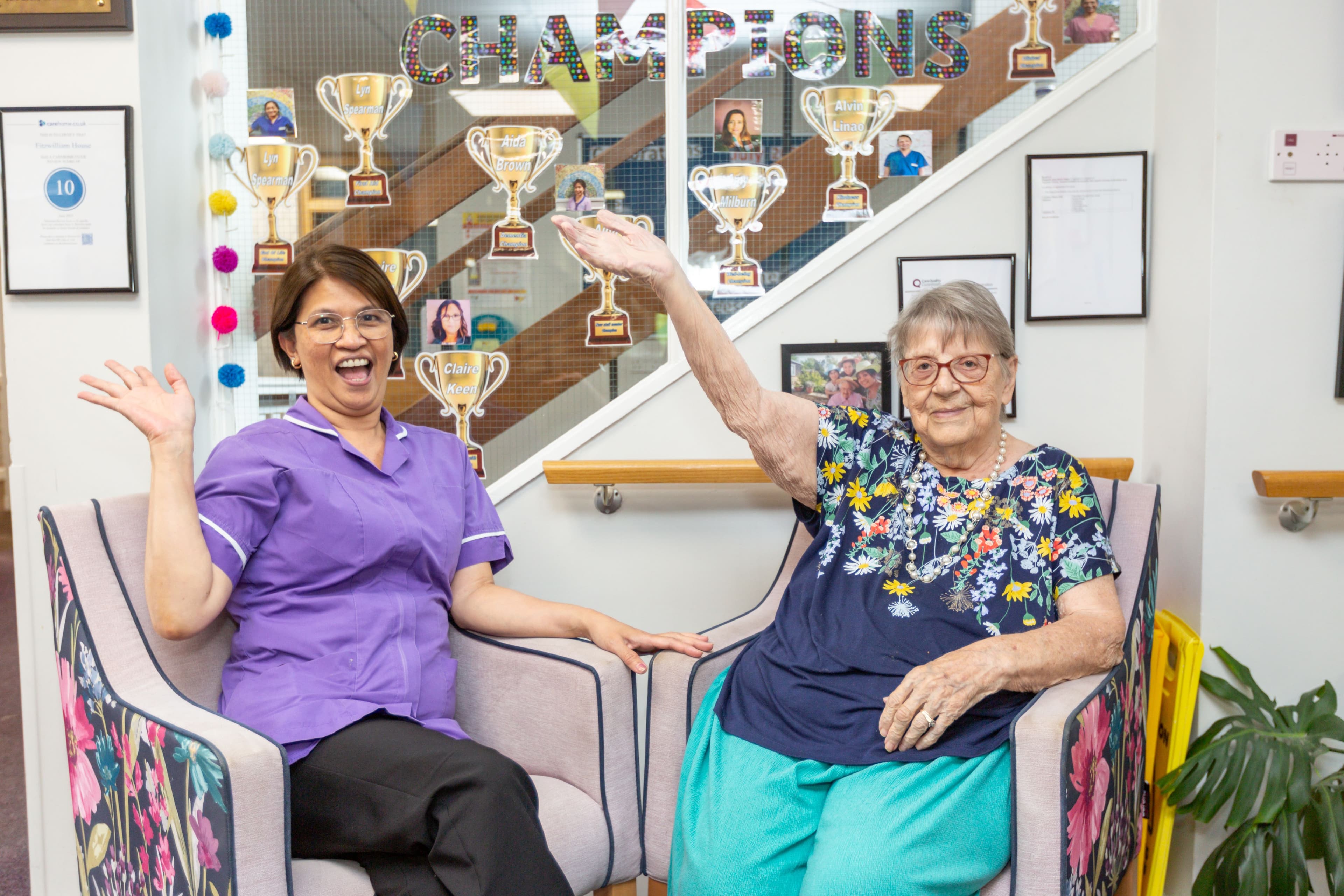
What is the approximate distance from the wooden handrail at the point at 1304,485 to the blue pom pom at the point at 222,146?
2.35 m

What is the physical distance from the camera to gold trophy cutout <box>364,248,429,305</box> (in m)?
2.33

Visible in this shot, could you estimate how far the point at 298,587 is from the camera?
154 centimetres

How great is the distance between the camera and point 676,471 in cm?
217

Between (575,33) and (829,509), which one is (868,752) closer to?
(829,509)

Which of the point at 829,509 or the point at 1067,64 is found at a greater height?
the point at 1067,64

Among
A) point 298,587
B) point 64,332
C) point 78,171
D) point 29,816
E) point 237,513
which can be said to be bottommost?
point 29,816

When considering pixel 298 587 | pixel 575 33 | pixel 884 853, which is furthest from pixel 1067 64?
pixel 298 587

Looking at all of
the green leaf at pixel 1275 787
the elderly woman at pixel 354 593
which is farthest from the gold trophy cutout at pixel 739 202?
the green leaf at pixel 1275 787

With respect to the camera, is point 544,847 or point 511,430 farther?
point 511,430

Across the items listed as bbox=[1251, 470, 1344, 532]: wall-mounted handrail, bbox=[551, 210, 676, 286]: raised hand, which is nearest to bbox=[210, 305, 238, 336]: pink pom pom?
bbox=[551, 210, 676, 286]: raised hand

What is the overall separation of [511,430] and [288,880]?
1.27m

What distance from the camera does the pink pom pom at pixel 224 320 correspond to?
2287 millimetres

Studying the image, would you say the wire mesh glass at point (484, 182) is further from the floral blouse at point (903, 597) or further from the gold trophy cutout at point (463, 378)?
the floral blouse at point (903, 597)

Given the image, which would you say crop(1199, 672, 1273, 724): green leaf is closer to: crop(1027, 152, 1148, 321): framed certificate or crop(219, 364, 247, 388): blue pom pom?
crop(1027, 152, 1148, 321): framed certificate
